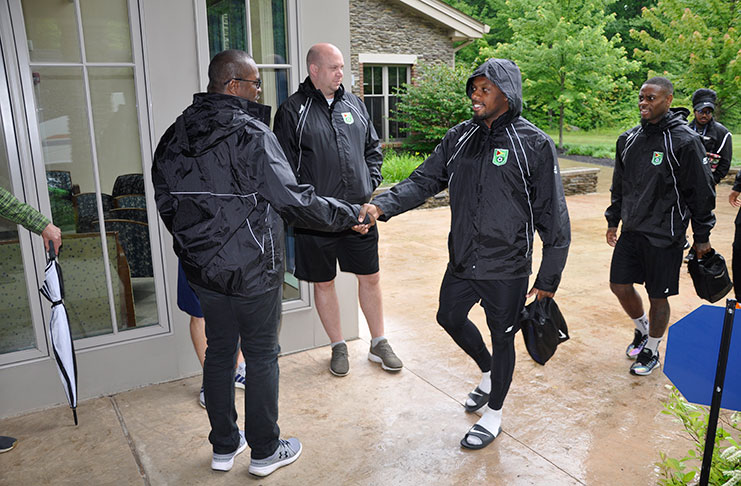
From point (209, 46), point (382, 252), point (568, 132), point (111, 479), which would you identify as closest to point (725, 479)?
point (111, 479)

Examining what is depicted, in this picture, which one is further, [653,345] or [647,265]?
[653,345]

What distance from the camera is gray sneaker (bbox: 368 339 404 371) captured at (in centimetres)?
396

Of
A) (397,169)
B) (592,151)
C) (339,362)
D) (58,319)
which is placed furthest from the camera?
(592,151)

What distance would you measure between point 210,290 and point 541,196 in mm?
1578

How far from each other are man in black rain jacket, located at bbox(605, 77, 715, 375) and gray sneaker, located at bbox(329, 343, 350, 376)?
6.10 feet

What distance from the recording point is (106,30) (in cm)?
345

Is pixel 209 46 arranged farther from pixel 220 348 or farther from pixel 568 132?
pixel 568 132

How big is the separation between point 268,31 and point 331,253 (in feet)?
5.01

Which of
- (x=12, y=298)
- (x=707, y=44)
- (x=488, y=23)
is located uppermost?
(x=488, y=23)

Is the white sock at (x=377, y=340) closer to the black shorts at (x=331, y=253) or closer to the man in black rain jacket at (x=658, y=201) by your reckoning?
the black shorts at (x=331, y=253)

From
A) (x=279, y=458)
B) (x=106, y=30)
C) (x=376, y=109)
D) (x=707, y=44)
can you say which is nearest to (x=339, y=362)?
(x=279, y=458)

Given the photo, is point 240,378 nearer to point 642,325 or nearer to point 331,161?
point 331,161

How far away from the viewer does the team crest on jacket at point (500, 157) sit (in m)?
2.82

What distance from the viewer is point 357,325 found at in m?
4.54
